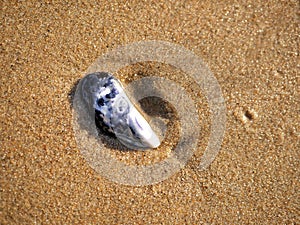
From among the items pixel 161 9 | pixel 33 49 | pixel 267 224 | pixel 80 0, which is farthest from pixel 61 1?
pixel 267 224

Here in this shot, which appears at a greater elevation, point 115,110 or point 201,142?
point 115,110

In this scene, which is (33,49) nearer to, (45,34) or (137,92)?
(45,34)

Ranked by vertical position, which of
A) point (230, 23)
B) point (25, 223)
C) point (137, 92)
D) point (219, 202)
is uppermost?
point (230, 23)

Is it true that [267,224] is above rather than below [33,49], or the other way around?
below
